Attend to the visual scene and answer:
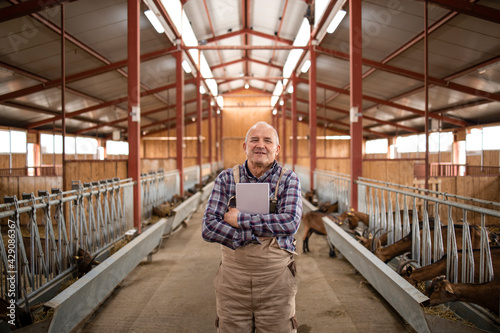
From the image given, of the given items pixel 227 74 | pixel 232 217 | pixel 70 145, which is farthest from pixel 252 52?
pixel 232 217

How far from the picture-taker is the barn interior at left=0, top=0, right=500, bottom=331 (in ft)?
17.7

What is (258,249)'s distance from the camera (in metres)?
1.95

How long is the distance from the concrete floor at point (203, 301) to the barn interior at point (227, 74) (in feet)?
1.82

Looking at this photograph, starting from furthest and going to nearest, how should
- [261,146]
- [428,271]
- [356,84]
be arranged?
[356,84]
[428,271]
[261,146]

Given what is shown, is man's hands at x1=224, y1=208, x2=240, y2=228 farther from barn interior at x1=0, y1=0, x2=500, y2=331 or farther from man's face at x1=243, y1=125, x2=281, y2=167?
barn interior at x1=0, y1=0, x2=500, y2=331

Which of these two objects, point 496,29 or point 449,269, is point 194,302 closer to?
point 449,269

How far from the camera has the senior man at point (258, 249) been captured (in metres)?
1.90

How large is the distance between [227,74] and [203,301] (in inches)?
810

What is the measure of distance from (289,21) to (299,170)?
20.5 ft

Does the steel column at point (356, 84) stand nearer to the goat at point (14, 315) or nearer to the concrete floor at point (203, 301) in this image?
the concrete floor at point (203, 301)

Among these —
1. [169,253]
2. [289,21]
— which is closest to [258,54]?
[289,21]

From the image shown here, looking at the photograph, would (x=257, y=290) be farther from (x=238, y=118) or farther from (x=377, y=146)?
(x=377, y=146)

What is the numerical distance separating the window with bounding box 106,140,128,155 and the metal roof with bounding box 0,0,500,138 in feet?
Result: 26.0

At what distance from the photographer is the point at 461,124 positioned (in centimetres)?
1755
